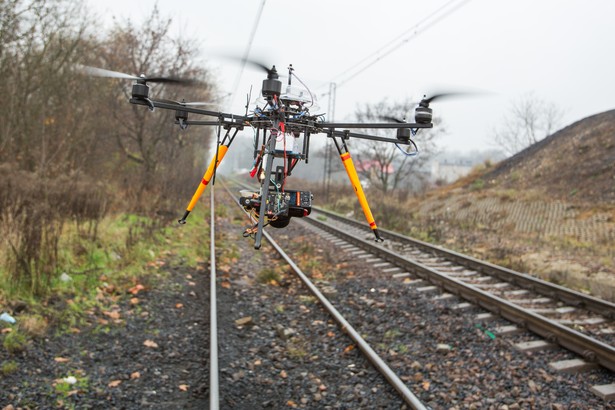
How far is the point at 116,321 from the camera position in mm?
8219

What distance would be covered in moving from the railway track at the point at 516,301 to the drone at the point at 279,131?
11.9ft

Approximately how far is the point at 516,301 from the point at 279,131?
8.52 metres

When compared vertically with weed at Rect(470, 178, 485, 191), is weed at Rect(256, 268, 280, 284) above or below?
below

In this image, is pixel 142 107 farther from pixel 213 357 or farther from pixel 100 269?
pixel 213 357

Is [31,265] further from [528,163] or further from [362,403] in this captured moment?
[528,163]

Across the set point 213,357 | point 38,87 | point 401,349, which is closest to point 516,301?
point 401,349

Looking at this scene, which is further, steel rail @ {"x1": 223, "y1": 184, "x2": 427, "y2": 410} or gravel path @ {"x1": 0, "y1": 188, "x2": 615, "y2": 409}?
gravel path @ {"x1": 0, "y1": 188, "x2": 615, "y2": 409}

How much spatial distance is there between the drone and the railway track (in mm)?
3627

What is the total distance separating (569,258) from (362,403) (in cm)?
1143

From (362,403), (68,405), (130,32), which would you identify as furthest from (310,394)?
(130,32)

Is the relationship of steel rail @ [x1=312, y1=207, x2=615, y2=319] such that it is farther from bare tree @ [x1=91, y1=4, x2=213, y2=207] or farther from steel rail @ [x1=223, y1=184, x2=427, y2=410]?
bare tree @ [x1=91, y1=4, x2=213, y2=207]

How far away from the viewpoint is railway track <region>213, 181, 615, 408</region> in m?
7.08

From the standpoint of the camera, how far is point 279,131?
3.00m

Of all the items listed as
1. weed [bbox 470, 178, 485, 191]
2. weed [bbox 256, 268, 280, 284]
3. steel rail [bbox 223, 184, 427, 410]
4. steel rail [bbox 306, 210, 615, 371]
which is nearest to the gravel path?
steel rail [bbox 223, 184, 427, 410]
